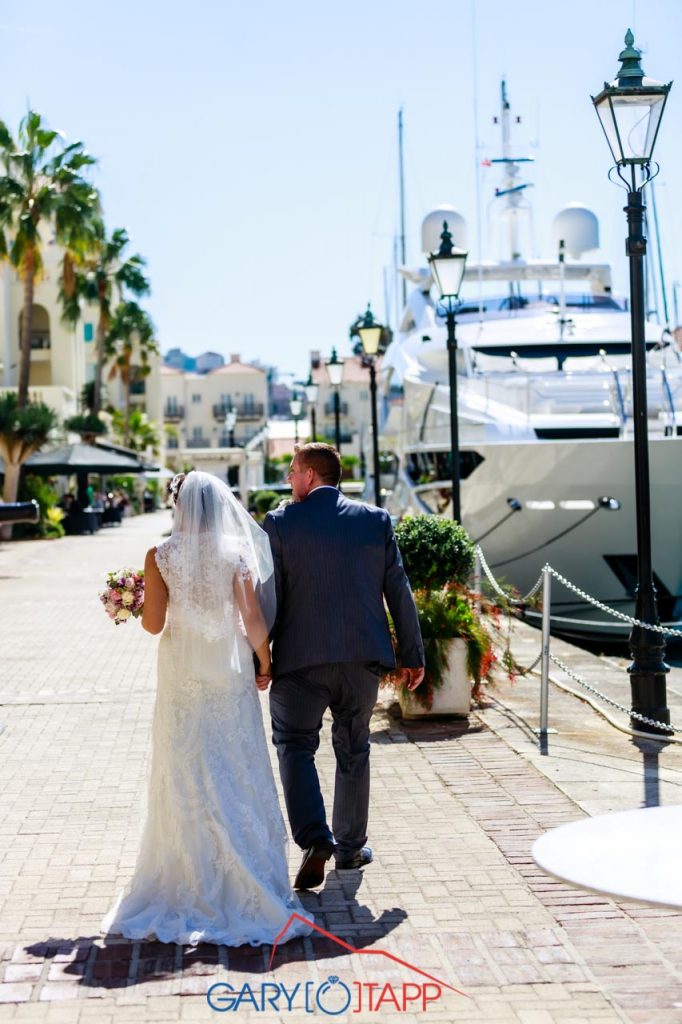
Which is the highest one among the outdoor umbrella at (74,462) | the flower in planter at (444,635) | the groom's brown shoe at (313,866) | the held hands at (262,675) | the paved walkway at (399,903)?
the outdoor umbrella at (74,462)

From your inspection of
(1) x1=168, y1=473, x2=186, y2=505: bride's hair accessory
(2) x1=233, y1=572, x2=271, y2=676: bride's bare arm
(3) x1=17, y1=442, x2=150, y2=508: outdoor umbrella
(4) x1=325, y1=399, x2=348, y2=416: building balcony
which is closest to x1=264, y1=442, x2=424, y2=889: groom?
(2) x1=233, y1=572, x2=271, y2=676: bride's bare arm

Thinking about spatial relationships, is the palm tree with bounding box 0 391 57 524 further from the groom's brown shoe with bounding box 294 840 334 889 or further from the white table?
the white table

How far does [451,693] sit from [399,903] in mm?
3700

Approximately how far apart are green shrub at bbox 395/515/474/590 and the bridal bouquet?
3.92m

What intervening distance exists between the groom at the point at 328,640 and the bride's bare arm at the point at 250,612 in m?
0.25

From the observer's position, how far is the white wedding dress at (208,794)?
4.66 meters

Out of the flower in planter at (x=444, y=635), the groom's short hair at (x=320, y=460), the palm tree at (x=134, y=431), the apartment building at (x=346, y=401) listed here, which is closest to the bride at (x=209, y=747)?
the groom's short hair at (x=320, y=460)

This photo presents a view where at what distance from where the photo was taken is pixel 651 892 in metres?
3.08

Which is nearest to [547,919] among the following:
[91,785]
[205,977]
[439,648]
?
[205,977]

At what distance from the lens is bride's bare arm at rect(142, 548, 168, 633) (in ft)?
16.6

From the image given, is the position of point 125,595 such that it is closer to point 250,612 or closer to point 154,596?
point 154,596

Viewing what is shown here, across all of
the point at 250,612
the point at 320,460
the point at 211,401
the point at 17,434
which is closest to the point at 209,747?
the point at 250,612

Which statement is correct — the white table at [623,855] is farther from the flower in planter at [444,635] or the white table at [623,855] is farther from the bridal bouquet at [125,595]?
the flower in planter at [444,635]

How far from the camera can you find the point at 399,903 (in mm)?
5020
